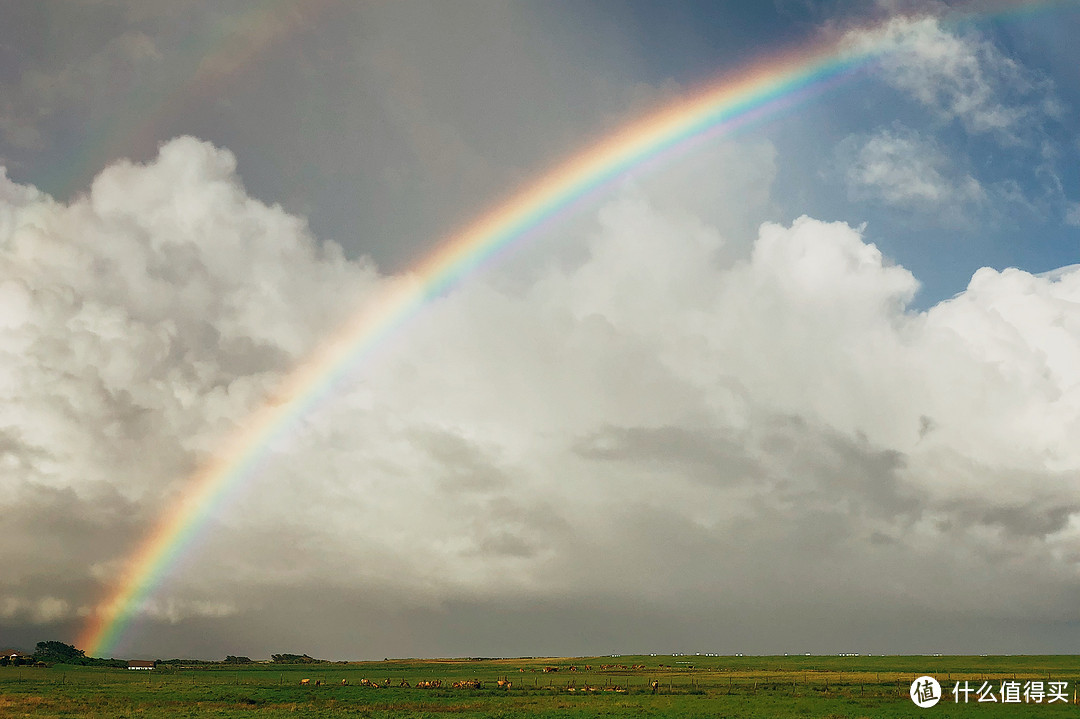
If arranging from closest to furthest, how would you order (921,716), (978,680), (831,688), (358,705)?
(921,716) → (358,705) → (831,688) → (978,680)

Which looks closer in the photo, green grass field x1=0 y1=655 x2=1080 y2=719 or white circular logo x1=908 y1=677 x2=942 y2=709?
green grass field x1=0 y1=655 x2=1080 y2=719

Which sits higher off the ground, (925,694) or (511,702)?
(925,694)

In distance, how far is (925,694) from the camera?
88625 mm

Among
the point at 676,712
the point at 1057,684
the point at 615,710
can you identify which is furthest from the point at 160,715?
the point at 1057,684

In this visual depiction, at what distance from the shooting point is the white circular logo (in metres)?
81.5

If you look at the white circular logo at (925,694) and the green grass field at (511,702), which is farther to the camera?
the white circular logo at (925,694)

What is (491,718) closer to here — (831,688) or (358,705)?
(358,705)

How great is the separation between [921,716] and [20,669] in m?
195

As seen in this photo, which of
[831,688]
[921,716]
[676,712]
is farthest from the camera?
[831,688]

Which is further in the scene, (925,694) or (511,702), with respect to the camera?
(511,702)

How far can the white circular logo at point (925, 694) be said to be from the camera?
81500 mm

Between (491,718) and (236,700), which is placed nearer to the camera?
(491,718)

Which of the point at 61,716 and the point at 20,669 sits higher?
the point at 61,716

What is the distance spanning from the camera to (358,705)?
9050 centimetres
